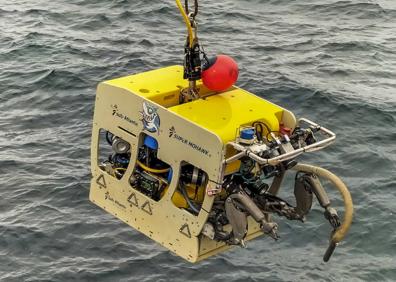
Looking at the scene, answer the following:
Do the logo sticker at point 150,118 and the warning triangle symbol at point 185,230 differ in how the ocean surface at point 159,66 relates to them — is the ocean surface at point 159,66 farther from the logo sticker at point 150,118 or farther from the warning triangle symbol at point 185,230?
the logo sticker at point 150,118

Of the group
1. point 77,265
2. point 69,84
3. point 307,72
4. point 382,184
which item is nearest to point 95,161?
point 77,265

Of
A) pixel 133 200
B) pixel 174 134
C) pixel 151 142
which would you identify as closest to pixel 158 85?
pixel 151 142

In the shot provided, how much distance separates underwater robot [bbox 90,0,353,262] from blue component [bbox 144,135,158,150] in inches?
0.7

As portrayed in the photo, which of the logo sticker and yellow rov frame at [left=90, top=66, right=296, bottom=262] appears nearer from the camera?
yellow rov frame at [left=90, top=66, right=296, bottom=262]

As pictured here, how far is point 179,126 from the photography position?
44.6 feet

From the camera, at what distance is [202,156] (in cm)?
1333

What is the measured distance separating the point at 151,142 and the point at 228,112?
1.55 meters

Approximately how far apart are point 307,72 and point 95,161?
1381cm

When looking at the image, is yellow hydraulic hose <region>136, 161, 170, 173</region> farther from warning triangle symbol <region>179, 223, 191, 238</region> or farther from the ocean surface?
the ocean surface

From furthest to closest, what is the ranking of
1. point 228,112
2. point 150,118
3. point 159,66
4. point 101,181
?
point 159,66
point 101,181
point 150,118
point 228,112

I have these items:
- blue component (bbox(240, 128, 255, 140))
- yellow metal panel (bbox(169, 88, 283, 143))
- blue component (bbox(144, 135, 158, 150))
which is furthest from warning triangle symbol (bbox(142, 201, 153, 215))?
blue component (bbox(240, 128, 255, 140))

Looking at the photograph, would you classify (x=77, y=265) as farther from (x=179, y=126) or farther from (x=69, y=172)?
(x=179, y=126)

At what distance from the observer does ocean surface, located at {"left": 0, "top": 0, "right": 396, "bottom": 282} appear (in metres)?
18.3

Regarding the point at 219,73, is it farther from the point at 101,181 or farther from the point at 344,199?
the point at 101,181
